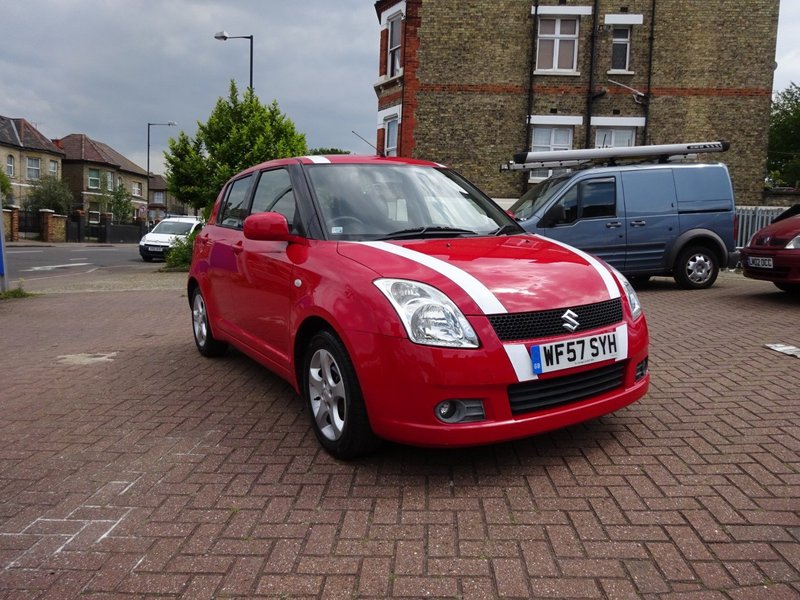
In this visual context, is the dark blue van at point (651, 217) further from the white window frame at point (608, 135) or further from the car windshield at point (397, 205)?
the white window frame at point (608, 135)

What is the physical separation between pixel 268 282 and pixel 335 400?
43.8 inches

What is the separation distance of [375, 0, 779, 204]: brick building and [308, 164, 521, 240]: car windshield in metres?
16.1

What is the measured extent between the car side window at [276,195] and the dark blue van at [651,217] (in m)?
5.97

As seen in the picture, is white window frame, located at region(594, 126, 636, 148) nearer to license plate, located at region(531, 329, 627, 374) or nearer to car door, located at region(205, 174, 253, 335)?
car door, located at region(205, 174, 253, 335)

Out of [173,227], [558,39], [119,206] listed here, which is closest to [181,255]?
[173,227]

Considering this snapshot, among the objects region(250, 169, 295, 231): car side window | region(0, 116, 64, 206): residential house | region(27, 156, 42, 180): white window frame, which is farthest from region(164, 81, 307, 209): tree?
region(27, 156, 42, 180): white window frame

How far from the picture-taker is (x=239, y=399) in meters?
4.58

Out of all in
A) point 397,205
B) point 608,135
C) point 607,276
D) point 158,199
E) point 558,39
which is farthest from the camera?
point 158,199

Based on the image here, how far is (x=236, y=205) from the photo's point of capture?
17.2ft

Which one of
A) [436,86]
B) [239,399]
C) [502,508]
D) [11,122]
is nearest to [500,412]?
[502,508]

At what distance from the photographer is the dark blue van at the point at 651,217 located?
33.0ft

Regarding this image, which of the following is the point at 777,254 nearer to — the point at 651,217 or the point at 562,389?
the point at 651,217

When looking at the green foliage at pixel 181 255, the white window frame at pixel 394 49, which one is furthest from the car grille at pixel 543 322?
the white window frame at pixel 394 49

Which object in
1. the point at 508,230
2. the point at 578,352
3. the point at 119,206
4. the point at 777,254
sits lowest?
the point at 578,352
